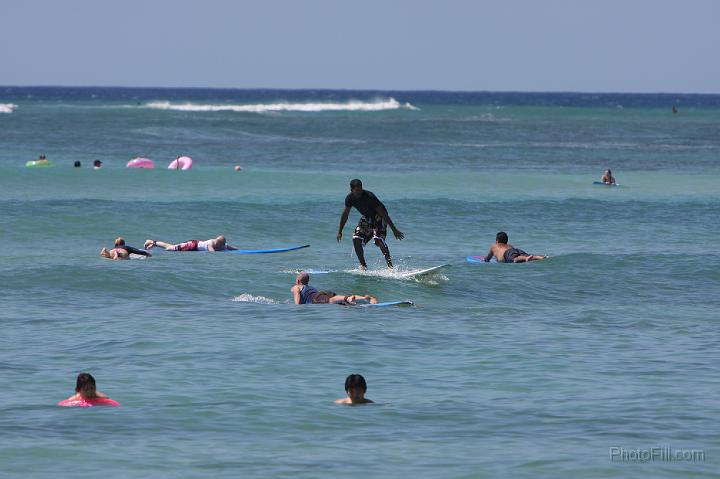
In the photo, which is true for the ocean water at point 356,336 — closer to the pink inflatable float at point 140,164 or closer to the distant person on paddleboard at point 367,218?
the distant person on paddleboard at point 367,218

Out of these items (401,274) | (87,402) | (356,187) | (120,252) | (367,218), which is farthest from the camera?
(120,252)

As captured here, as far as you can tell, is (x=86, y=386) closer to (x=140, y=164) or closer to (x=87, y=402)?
(x=87, y=402)

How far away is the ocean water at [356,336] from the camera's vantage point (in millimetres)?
11422

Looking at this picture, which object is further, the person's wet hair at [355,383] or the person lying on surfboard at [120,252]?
the person lying on surfboard at [120,252]

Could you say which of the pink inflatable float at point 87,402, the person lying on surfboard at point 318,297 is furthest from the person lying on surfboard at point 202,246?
the pink inflatable float at point 87,402

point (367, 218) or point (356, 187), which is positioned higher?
point (356, 187)

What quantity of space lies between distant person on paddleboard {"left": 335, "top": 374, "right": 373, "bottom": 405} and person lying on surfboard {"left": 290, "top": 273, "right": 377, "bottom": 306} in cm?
620

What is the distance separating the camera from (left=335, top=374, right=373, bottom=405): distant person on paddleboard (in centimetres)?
1269

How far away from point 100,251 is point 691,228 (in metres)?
16.0

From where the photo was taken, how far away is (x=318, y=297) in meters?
19.2

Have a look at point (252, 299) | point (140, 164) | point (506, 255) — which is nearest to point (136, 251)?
point (252, 299)

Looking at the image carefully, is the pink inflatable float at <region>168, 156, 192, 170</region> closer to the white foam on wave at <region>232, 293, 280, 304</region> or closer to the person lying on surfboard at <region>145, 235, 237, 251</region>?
the person lying on surfboard at <region>145, 235, 237, 251</region>

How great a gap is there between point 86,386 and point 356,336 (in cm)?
503

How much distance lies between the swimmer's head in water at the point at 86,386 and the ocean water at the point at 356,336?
0.71 ft
